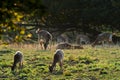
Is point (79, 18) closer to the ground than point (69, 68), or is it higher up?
higher up

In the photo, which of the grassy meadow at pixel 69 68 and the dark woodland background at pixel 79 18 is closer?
the grassy meadow at pixel 69 68

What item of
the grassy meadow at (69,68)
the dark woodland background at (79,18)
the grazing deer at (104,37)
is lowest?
the grassy meadow at (69,68)

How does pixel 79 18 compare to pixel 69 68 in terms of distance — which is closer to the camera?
pixel 69 68

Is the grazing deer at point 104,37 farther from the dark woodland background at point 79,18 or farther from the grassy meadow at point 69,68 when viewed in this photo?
the grassy meadow at point 69,68

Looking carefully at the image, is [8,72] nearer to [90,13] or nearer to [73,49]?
[73,49]

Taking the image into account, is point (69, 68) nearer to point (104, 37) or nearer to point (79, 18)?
point (104, 37)

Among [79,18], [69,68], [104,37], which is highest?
[79,18]

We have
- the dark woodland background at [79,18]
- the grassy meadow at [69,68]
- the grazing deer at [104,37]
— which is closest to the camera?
the grassy meadow at [69,68]

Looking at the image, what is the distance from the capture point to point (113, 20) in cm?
3462

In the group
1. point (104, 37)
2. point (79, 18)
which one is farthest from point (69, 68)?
point (79, 18)

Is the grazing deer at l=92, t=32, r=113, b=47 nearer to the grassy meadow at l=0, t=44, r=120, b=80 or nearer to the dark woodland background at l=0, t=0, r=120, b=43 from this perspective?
the dark woodland background at l=0, t=0, r=120, b=43

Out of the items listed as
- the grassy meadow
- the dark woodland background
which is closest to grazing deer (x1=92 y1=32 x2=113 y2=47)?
the dark woodland background

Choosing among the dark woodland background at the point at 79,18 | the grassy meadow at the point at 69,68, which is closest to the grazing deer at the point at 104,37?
the dark woodland background at the point at 79,18

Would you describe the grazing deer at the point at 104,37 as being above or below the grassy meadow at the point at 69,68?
above
